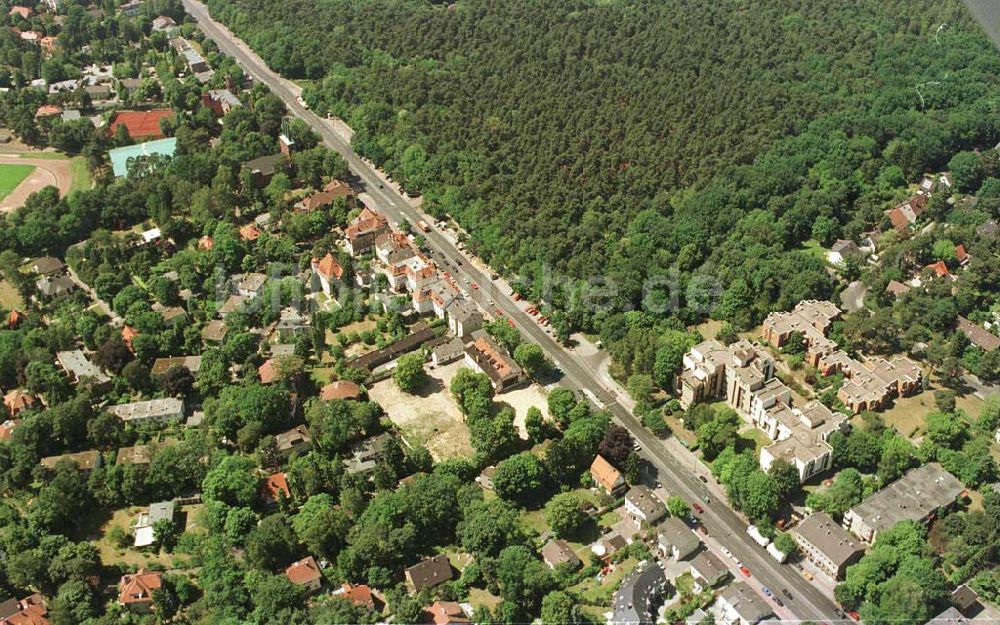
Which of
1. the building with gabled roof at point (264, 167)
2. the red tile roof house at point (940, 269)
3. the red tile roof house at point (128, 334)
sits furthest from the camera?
the building with gabled roof at point (264, 167)

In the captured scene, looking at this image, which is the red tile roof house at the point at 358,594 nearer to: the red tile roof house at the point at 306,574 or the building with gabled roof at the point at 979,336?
the red tile roof house at the point at 306,574

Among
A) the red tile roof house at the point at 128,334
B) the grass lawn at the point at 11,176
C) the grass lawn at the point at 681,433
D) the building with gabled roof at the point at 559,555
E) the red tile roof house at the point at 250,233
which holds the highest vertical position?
the grass lawn at the point at 681,433

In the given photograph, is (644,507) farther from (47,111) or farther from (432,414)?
(47,111)

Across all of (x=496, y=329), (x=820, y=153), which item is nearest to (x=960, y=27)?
(x=820, y=153)

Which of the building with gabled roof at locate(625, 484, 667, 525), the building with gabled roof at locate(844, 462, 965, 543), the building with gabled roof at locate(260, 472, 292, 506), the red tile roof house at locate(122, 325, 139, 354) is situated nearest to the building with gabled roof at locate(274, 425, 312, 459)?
the building with gabled roof at locate(260, 472, 292, 506)

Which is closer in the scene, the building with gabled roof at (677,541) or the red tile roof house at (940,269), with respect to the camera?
the building with gabled roof at (677,541)

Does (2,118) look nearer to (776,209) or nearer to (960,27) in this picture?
(776,209)

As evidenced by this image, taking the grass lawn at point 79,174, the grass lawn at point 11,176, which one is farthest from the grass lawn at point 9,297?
the grass lawn at point 11,176

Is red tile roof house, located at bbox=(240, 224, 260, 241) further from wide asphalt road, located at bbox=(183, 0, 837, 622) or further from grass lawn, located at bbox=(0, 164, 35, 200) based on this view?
grass lawn, located at bbox=(0, 164, 35, 200)
